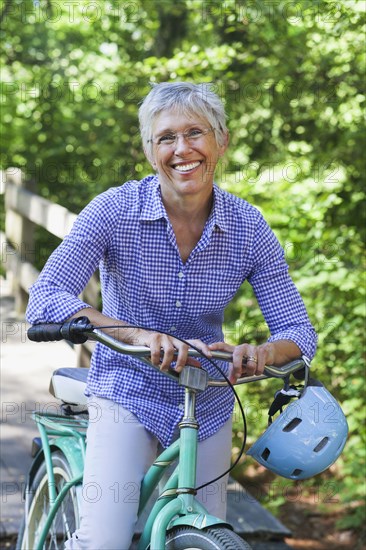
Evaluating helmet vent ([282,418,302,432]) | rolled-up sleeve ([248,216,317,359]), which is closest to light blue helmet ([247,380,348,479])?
helmet vent ([282,418,302,432])

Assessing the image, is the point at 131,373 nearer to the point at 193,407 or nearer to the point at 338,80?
the point at 193,407

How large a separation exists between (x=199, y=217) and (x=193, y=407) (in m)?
0.67

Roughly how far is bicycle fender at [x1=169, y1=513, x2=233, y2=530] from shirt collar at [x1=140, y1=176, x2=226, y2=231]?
83 centimetres

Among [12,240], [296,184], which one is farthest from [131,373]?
[12,240]

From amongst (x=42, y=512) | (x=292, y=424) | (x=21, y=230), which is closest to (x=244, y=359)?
(x=292, y=424)

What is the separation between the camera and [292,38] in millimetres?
6352

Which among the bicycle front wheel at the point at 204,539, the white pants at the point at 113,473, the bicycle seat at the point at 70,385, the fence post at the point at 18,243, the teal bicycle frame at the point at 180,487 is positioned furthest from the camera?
the fence post at the point at 18,243

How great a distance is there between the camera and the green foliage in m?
5.45

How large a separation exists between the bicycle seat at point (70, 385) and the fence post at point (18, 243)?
3.88m

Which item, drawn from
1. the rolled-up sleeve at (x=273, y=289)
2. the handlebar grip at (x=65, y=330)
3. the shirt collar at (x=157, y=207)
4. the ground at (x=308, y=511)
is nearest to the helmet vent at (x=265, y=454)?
the rolled-up sleeve at (x=273, y=289)

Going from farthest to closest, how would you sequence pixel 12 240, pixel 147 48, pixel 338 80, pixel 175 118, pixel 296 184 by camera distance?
1. pixel 147 48
2. pixel 12 240
3. pixel 338 80
4. pixel 296 184
5. pixel 175 118

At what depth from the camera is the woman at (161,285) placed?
8.11 ft

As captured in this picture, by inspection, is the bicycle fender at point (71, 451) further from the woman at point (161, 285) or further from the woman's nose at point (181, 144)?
the woman's nose at point (181, 144)

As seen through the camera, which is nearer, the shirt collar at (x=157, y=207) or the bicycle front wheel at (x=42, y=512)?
the shirt collar at (x=157, y=207)
